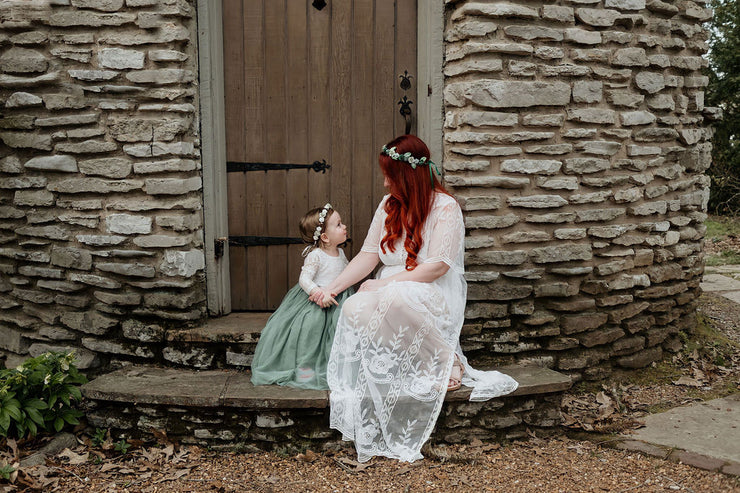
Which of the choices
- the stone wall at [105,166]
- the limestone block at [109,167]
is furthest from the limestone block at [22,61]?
the limestone block at [109,167]

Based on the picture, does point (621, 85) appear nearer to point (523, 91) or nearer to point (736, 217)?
point (523, 91)

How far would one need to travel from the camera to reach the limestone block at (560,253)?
374cm

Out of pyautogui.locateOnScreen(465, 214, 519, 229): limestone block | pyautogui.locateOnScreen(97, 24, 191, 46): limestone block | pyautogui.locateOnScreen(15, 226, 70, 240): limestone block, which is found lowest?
pyautogui.locateOnScreen(15, 226, 70, 240): limestone block

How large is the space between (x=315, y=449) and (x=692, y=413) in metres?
2.21

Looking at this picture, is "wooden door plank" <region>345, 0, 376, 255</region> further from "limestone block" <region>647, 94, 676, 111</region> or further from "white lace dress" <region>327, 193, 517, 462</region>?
"limestone block" <region>647, 94, 676, 111</region>

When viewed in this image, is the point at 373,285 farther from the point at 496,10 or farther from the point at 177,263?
the point at 496,10

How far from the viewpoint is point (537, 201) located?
3.68 m

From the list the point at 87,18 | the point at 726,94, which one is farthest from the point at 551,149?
the point at 726,94

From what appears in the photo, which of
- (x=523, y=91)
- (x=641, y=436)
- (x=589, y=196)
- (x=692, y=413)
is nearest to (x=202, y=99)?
(x=523, y=91)

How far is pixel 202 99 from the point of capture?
3758 mm

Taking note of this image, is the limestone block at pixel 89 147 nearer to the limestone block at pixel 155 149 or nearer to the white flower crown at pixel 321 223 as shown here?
the limestone block at pixel 155 149

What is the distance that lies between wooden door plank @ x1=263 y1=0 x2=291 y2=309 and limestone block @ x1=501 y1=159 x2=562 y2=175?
1432mm

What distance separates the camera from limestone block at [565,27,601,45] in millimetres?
3658

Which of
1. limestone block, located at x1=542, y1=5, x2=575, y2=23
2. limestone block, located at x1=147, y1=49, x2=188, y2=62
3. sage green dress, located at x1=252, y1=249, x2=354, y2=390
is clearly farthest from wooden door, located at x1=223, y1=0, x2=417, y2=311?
limestone block, located at x1=542, y1=5, x2=575, y2=23
